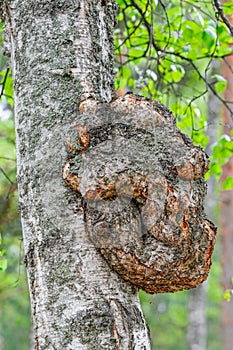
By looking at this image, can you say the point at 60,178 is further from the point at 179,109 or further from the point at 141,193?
the point at 179,109

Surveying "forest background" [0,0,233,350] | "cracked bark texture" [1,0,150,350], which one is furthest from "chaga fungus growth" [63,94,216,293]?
"forest background" [0,0,233,350]

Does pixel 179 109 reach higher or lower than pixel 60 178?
higher

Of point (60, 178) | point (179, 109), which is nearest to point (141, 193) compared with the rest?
point (60, 178)

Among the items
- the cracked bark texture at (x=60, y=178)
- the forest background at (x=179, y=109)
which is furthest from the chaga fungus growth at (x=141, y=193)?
the forest background at (x=179, y=109)

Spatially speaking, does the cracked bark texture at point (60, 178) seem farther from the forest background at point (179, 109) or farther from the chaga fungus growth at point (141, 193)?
the forest background at point (179, 109)

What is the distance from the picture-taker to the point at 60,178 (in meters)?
1.76

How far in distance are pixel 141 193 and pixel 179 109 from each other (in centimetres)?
242

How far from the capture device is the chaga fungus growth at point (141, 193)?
1.69 metres

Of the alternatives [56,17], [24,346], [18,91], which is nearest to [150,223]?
[18,91]

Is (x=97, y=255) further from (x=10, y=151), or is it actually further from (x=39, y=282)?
(x=10, y=151)

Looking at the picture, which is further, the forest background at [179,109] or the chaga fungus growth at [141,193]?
the forest background at [179,109]

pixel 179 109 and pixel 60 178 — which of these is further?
pixel 179 109

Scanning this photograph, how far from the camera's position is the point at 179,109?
4.06 metres

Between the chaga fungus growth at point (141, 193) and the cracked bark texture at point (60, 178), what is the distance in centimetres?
5
